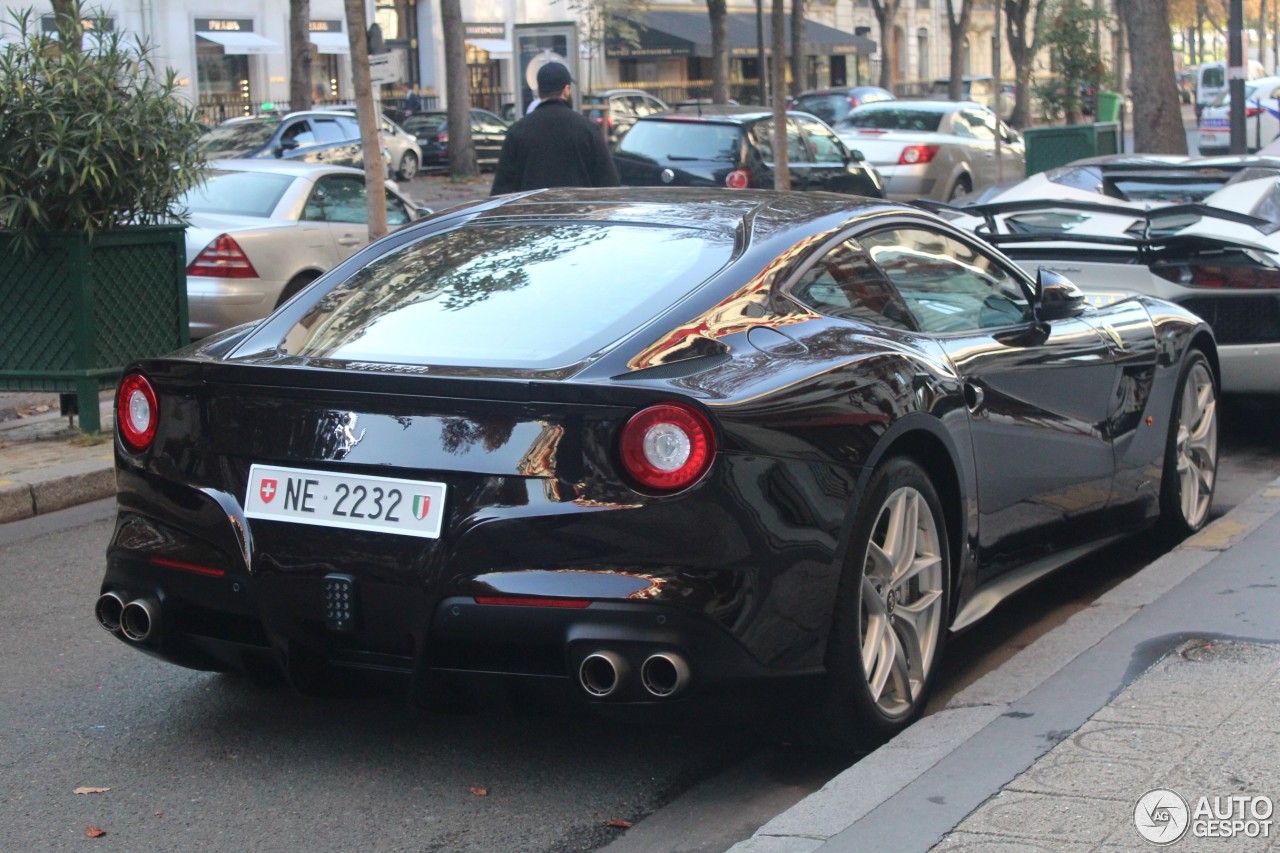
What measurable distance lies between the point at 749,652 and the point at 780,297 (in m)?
1.00

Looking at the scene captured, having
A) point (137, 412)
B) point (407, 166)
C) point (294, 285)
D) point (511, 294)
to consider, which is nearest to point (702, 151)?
point (294, 285)

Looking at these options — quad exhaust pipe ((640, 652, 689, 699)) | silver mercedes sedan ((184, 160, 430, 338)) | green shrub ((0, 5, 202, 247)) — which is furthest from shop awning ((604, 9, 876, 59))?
quad exhaust pipe ((640, 652, 689, 699))

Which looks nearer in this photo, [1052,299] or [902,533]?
[902,533]

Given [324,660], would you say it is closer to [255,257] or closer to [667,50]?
[255,257]

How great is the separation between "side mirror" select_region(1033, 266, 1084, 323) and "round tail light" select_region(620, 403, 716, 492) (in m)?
2.07

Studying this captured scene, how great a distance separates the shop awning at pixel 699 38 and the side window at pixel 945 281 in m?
54.6

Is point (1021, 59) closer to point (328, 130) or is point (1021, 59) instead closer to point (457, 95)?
point (457, 95)

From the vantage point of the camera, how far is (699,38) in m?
59.2

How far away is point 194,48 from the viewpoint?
4750 cm

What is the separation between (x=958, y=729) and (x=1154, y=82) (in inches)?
836

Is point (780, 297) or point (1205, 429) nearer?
point (780, 297)

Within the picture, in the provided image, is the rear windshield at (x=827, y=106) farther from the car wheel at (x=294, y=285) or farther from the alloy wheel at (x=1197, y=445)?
the alloy wheel at (x=1197, y=445)

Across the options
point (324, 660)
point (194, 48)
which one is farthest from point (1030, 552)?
point (194, 48)

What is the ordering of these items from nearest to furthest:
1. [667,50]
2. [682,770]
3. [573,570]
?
1. [573,570]
2. [682,770]
3. [667,50]
